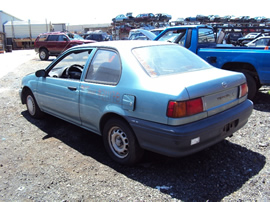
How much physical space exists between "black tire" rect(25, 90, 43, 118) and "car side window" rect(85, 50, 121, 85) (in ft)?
6.49

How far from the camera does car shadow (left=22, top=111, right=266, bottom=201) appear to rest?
9.14 feet

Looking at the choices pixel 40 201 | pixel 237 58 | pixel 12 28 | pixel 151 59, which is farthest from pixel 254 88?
pixel 12 28

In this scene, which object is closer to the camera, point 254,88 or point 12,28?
point 254,88

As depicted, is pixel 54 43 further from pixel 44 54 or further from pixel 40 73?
pixel 40 73

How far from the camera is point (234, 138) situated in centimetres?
408

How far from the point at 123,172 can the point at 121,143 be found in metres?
0.37

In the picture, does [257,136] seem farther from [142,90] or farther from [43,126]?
[43,126]

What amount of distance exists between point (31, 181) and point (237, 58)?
4.95m

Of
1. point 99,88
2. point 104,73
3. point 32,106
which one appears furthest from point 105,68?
point 32,106

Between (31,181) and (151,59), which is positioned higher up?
(151,59)

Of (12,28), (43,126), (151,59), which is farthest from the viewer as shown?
(12,28)

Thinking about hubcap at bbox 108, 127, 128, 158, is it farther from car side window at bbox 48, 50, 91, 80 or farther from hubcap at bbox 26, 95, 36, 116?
hubcap at bbox 26, 95, 36, 116

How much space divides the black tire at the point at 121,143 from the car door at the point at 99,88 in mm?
229

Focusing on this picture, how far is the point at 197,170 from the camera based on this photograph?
126 inches
